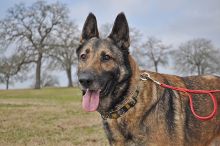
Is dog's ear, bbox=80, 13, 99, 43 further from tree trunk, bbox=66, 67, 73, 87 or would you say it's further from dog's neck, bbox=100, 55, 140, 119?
tree trunk, bbox=66, 67, 73, 87

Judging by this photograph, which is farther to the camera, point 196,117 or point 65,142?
point 65,142

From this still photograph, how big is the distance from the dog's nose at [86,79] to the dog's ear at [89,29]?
0.82 m

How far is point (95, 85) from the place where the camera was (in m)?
4.75

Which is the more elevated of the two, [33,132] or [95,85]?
[95,85]

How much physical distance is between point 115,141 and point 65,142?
4.82m

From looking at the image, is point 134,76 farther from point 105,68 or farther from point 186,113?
point 186,113

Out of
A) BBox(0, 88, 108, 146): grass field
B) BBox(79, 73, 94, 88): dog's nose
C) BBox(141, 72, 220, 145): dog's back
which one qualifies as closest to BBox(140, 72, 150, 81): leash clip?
BBox(141, 72, 220, 145): dog's back

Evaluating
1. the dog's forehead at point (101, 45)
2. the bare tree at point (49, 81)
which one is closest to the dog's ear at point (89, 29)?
the dog's forehead at point (101, 45)

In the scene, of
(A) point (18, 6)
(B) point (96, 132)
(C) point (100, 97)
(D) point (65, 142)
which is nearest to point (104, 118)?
(C) point (100, 97)

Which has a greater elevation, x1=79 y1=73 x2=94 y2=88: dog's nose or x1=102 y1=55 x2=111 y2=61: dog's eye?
x1=102 y1=55 x2=111 y2=61: dog's eye

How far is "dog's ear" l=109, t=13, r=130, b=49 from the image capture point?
16.6 feet

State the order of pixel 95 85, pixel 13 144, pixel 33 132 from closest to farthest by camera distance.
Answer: pixel 95 85 < pixel 13 144 < pixel 33 132

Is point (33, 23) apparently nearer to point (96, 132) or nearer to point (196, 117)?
point (96, 132)

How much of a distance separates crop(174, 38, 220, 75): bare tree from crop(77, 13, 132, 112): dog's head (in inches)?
2595
